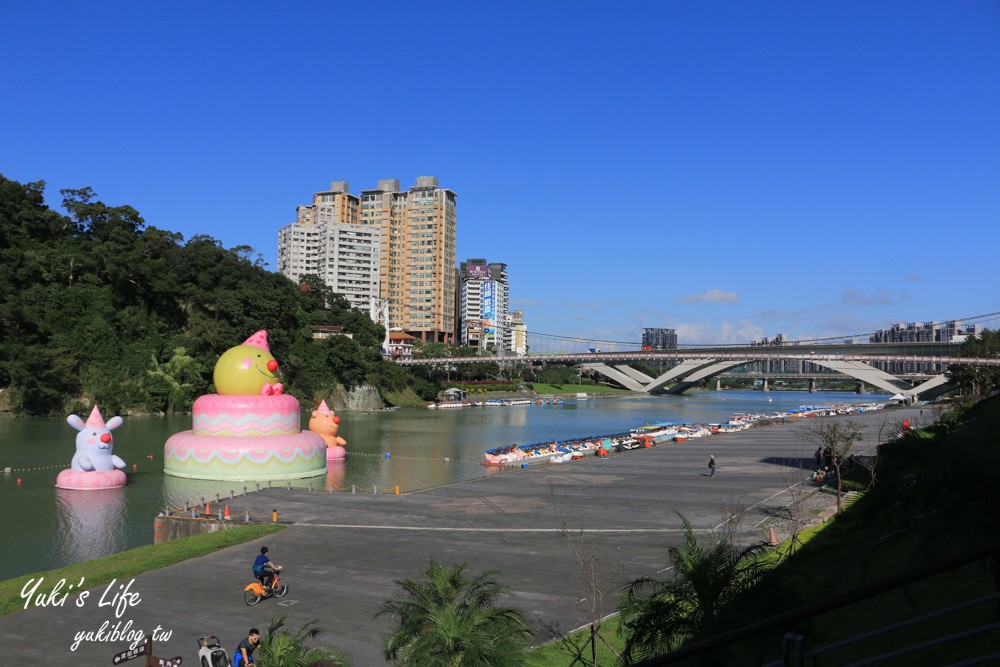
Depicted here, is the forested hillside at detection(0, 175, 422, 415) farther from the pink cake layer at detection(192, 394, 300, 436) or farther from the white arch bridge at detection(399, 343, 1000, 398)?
the pink cake layer at detection(192, 394, 300, 436)

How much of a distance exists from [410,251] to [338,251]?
1688 centimetres

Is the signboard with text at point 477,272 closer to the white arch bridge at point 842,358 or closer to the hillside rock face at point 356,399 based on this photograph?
the white arch bridge at point 842,358

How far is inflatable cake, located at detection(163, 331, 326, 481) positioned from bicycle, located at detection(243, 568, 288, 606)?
54.8 feet

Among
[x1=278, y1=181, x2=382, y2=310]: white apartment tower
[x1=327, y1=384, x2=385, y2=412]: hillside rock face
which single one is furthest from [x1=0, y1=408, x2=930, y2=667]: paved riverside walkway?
[x1=278, y1=181, x2=382, y2=310]: white apartment tower

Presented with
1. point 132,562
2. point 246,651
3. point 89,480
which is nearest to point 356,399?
point 89,480

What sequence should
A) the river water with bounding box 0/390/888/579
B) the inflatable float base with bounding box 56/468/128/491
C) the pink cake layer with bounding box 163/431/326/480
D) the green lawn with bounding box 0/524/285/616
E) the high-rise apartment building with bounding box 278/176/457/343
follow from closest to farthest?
1. the green lawn with bounding box 0/524/285/616
2. the river water with bounding box 0/390/888/579
3. the inflatable float base with bounding box 56/468/128/491
4. the pink cake layer with bounding box 163/431/326/480
5. the high-rise apartment building with bounding box 278/176/457/343

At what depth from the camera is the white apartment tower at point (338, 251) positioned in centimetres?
14875

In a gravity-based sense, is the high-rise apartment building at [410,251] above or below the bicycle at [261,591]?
above

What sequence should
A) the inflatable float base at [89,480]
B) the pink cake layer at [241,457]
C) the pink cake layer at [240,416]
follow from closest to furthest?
1. the inflatable float base at [89,480]
2. the pink cake layer at [241,457]
3. the pink cake layer at [240,416]

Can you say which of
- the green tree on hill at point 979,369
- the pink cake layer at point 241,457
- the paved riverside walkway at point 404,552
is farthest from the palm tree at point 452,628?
the green tree on hill at point 979,369

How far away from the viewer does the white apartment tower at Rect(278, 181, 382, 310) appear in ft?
488

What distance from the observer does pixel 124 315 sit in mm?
64562

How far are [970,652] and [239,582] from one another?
1224 cm

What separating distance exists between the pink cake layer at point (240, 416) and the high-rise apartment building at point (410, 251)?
4866 inches
